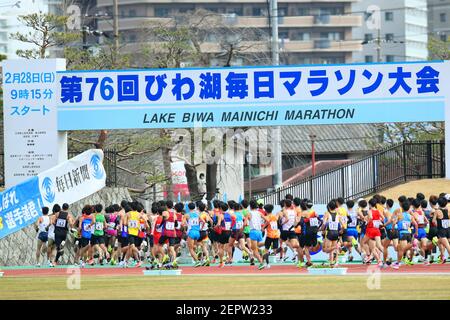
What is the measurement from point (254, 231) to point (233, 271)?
6.22 feet

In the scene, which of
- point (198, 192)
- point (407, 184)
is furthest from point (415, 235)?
point (198, 192)

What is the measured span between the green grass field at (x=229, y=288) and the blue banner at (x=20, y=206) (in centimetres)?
337

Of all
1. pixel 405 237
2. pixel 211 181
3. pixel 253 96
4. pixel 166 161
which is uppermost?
pixel 253 96

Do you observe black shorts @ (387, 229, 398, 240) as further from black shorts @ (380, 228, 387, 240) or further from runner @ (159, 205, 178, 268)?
runner @ (159, 205, 178, 268)

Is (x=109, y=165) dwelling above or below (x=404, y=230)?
above

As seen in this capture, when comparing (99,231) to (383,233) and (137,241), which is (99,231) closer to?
(137,241)

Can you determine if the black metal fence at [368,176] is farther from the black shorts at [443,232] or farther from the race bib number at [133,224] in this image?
the race bib number at [133,224]

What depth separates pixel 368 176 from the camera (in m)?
34.8

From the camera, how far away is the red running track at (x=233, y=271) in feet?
82.6

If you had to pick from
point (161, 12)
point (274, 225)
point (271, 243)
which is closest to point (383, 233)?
point (274, 225)

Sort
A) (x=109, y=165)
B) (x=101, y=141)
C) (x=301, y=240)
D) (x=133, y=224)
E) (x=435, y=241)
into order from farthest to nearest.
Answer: (x=101, y=141)
(x=109, y=165)
(x=133, y=224)
(x=435, y=241)
(x=301, y=240)

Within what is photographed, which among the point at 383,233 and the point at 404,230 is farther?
the point at 383,233
